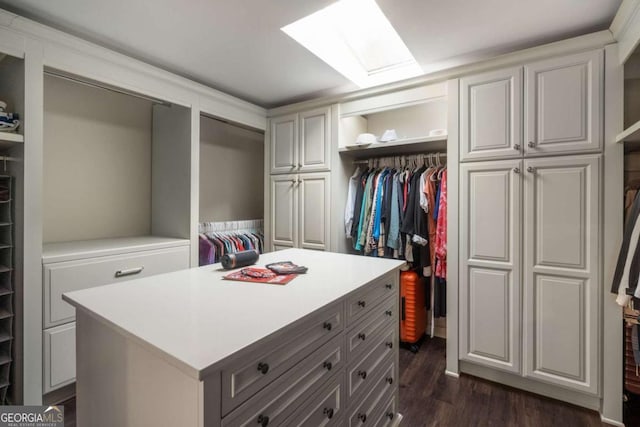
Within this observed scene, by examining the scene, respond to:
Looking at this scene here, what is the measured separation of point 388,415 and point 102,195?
8.28 ft

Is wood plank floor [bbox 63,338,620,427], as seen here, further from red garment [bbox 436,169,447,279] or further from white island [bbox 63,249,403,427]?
red garment [bbox 436,169,447,279]

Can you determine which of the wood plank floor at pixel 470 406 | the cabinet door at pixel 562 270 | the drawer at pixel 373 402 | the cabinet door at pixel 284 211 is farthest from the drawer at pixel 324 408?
the cabinet door at pixel 284 211

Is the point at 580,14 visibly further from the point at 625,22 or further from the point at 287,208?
the point at 287,208

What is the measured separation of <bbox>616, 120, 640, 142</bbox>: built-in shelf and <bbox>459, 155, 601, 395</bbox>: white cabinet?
14 cm

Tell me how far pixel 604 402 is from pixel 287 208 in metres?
2.59

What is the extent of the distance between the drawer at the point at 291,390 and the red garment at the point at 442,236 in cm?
142

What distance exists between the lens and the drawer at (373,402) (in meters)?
1.21

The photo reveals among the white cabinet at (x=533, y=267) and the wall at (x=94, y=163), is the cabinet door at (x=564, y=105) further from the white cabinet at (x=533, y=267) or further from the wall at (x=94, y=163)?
the wall at (x=94, y=163)

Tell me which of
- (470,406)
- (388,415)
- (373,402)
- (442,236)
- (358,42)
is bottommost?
(470,406)

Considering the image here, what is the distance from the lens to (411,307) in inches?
98.7

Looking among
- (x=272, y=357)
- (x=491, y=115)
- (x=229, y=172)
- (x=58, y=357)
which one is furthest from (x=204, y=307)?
(x=229, y=172)

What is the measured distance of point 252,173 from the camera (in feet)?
11.5

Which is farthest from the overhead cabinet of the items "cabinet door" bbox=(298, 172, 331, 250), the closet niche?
the closet niche

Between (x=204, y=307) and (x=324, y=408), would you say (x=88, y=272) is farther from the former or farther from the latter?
(x=324, y=408)
